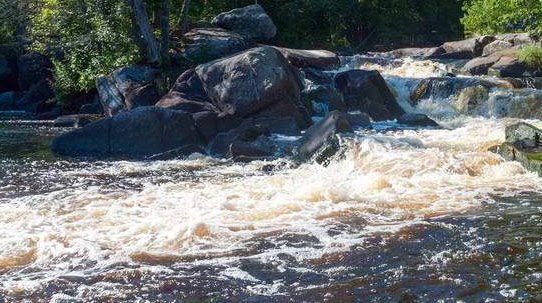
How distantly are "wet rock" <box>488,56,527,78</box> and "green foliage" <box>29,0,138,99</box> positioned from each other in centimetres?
1201

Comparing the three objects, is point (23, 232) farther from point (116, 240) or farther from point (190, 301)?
point (190, 301)

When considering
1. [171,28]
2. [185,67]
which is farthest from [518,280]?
[171,28]

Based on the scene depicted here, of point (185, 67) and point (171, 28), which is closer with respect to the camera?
point (185, 67)

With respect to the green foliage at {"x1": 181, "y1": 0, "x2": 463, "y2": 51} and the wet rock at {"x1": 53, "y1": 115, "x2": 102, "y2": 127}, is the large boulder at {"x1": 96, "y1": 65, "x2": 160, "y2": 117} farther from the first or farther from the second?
the green foliage at {"x1": 181, "y1": 0, "x2": 463, "y2": 51}

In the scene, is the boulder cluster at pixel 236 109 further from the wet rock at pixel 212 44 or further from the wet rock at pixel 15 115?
the wet rock at pixel 15 115

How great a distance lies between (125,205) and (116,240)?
6.01 feet

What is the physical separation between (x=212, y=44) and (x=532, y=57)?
10538mm

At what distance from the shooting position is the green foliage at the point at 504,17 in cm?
2300

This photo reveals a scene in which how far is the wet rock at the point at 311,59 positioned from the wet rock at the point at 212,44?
1.68 metres

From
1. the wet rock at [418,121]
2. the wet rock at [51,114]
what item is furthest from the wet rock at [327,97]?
the wet rock at [51,114]

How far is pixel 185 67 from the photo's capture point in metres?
20.0

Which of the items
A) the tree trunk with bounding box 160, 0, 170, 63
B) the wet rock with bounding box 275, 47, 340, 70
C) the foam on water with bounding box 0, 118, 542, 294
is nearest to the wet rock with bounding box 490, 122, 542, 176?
the foam on water with bounding box 0, 118, 542, 294

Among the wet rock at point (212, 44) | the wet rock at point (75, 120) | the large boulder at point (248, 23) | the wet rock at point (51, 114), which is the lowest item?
the wet rock at point (51, 114)

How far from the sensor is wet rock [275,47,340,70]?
20328mm
